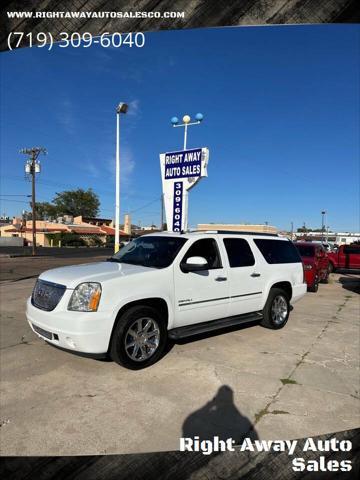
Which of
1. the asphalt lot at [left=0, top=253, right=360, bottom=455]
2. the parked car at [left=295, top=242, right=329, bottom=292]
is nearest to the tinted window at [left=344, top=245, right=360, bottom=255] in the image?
the parked car at [left=295, top=242, right=329, bottom=292]

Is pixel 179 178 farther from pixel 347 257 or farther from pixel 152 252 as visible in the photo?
pixel 347 257

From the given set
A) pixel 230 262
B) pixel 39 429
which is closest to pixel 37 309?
pixel 39 429

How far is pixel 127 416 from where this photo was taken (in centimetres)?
366

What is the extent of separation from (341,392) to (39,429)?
3.32m

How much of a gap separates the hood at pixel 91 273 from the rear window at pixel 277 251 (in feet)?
9.17

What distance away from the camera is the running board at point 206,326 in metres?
5.23

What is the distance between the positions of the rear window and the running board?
48.2 inches

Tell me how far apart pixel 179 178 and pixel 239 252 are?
9432 mm

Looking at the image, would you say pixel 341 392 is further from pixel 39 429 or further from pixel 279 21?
pixel 279 21

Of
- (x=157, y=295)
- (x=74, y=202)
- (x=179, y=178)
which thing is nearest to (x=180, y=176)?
(x=179, y=178)

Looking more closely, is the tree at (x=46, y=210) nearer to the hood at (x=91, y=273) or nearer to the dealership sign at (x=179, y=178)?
the dealership sign at (x=179, y=178)

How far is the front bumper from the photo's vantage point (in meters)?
4.42

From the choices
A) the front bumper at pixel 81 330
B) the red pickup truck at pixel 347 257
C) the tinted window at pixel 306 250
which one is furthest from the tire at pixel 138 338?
the red pickup truck at pixel 347 257

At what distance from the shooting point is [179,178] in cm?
1550
